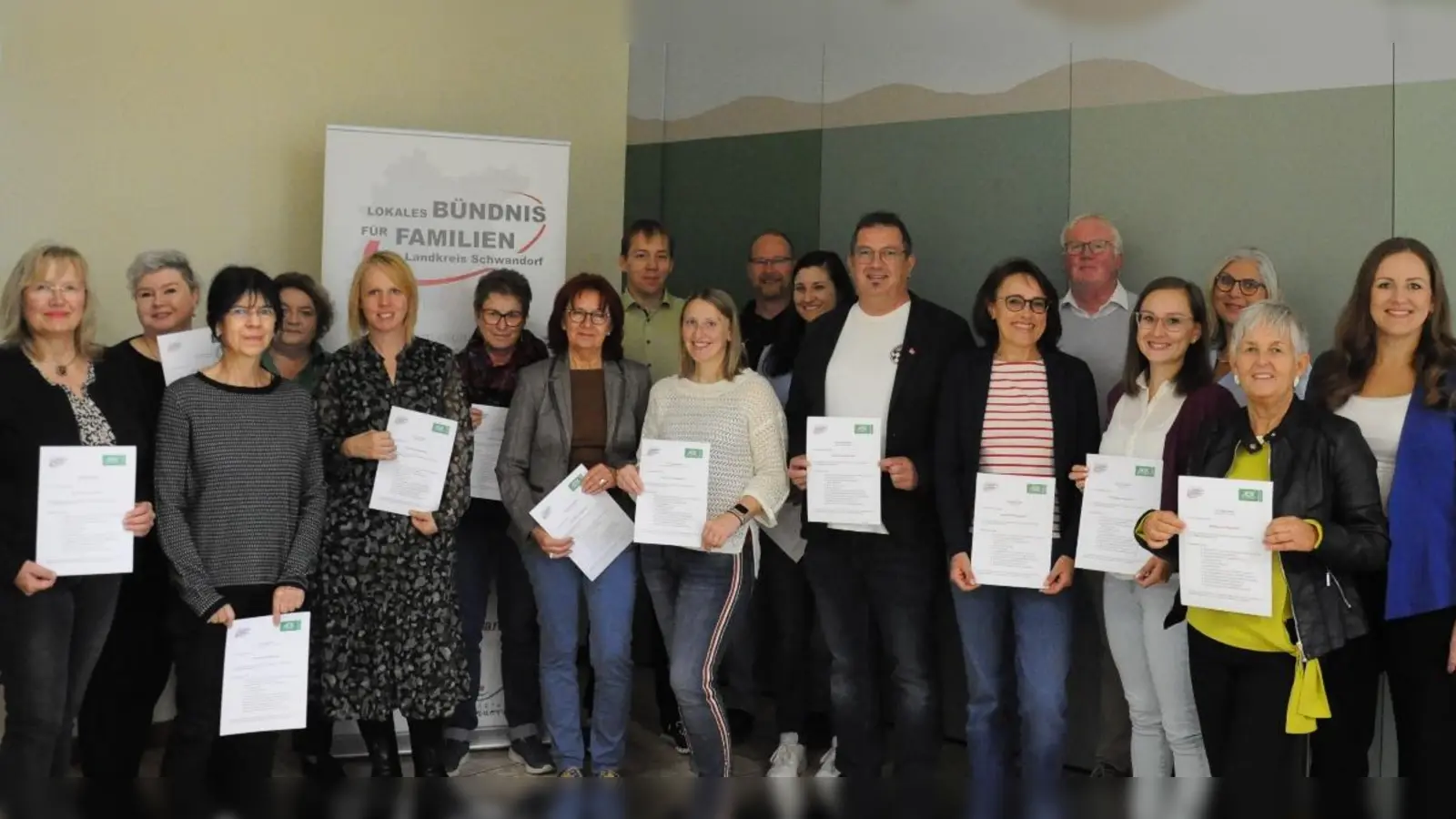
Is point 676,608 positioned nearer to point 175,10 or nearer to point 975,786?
point 975,786

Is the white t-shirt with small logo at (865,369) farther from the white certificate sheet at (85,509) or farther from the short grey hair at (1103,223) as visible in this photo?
the white certificate sheet at (85,509)

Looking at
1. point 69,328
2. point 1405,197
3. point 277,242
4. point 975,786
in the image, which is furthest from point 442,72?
point 975,786

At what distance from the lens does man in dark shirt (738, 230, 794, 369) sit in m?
5.16

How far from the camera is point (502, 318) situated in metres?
4.22

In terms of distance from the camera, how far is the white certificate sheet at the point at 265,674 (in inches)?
127

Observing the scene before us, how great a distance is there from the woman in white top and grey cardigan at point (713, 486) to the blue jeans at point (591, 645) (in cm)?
16

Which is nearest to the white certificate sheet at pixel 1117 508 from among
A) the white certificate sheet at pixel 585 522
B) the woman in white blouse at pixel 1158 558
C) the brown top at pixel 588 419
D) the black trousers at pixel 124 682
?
the woman in white blouse at pixel 1158 558

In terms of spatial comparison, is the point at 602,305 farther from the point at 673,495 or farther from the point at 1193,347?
the point at 1193,347

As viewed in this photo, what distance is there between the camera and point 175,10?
4652 mm

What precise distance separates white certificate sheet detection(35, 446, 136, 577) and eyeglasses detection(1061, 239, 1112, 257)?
3.18 metres

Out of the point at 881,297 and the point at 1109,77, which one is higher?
the point at 1109,77

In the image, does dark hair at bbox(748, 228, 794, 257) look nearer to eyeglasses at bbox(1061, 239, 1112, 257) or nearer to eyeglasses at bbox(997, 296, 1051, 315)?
eyeglasses at bbox(1061, 239, 1112, 257)

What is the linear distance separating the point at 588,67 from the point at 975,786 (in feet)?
15.0

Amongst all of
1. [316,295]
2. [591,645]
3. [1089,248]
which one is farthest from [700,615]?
[1089,248]
